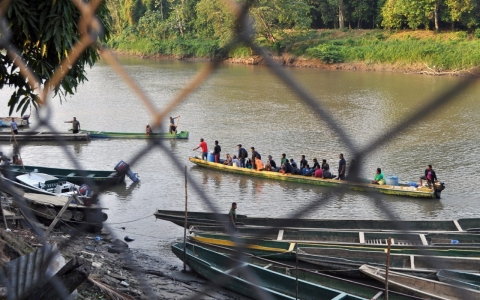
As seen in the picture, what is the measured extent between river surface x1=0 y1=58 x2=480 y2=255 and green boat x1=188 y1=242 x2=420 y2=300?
16.7 inches

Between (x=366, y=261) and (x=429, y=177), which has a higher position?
(x=429, y=177)

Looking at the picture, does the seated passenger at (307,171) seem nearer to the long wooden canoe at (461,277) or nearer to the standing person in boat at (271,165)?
the standing person in boat at (271,165)

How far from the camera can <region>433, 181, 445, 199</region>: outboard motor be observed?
5.79 m

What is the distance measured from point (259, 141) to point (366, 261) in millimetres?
4058

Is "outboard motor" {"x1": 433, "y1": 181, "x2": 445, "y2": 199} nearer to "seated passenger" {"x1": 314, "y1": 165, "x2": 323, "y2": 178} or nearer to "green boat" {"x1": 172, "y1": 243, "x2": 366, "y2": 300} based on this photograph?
"seated passenger" {"x1": 314, "y1": 165, "x2": 323, "y2": 178}

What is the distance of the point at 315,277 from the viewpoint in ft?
12.6

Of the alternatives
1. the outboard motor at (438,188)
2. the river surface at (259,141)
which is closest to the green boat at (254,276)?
the river surface at (259,141)

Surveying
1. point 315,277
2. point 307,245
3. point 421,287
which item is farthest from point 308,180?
point 421,287

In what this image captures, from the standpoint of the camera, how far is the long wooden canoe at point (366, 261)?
375 cm

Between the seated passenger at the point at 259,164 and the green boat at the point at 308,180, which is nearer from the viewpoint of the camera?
the green boat at the point at 308,180

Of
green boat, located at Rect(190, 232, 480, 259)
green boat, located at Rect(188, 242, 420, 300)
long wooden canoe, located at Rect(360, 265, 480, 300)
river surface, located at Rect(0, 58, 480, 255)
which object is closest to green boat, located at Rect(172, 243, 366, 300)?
green boat, located at Rect(188, 242, 420, 300)

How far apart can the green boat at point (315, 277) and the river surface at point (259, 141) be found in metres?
0.42

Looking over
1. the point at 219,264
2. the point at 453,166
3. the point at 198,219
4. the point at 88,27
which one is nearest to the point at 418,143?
the point at 453,166

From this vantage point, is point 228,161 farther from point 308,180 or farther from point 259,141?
point 308,180
